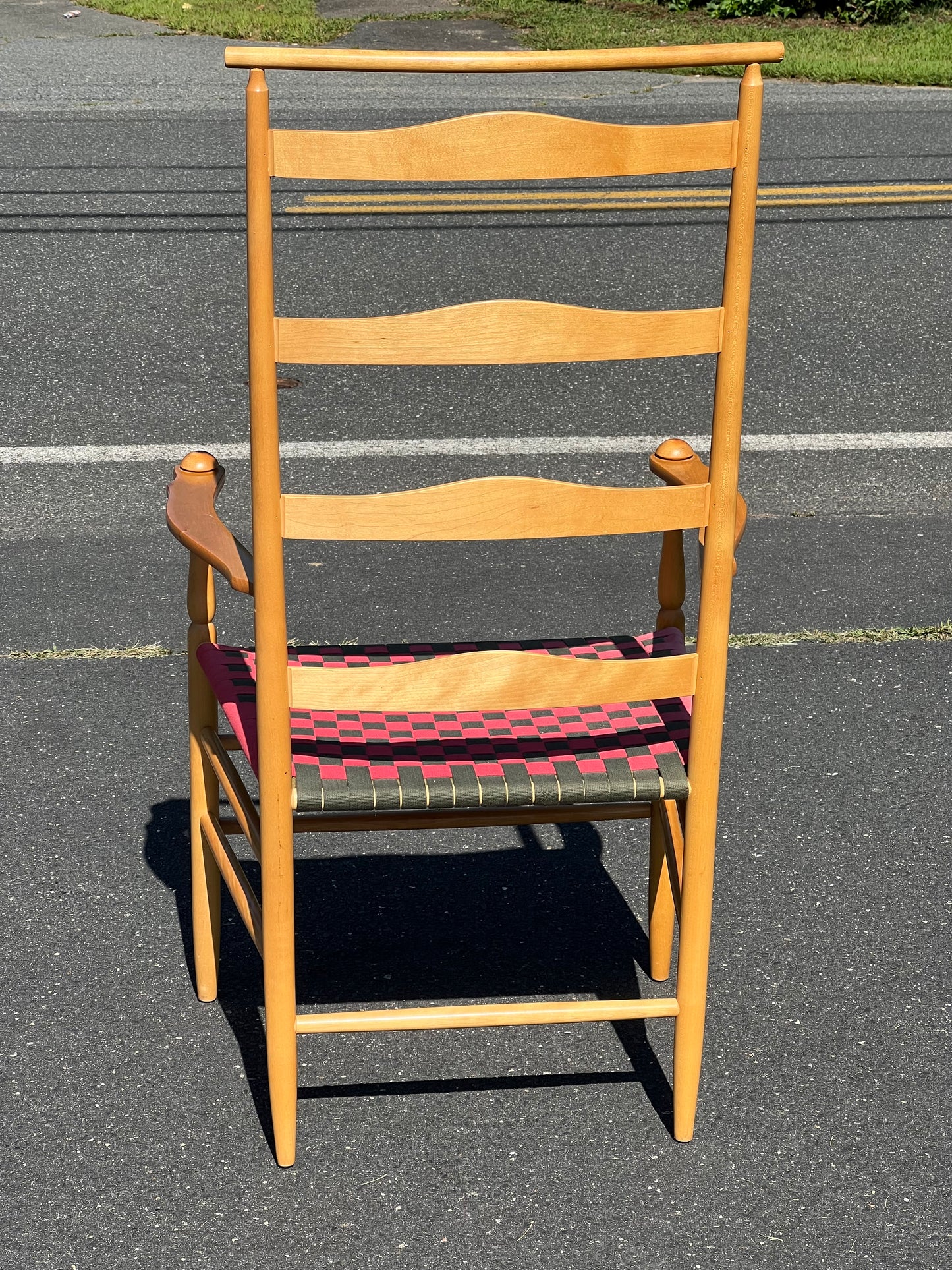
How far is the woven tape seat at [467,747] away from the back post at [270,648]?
0.08m

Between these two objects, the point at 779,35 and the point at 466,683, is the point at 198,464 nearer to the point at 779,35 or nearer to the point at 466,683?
the point at 466,683

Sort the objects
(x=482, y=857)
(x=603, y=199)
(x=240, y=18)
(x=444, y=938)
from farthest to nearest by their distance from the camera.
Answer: (x=240, y=18)
(x=603, y=199)
(x=482, y=857)
(x=444, y=938)

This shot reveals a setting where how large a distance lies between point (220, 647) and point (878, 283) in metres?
5.02

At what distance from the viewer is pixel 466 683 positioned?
1.91 meters

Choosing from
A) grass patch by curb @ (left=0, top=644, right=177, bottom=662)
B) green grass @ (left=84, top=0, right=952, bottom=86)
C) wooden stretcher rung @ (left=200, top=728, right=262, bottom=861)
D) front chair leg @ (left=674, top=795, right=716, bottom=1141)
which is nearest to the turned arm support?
front chair leg @ (left=674, top=795, right=716, bottom=1141)

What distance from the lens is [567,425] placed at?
17.1 ft

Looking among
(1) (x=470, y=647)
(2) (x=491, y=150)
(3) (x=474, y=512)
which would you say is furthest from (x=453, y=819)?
(2) (x=491, y=150)

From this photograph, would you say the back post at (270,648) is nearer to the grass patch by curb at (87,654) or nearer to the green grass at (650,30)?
the grass patch by curb at (87,654)

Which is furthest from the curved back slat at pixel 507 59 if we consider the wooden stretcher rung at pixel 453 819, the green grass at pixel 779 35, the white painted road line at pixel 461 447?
the green grass at pixel 779 35

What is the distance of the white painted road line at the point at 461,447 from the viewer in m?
4.91

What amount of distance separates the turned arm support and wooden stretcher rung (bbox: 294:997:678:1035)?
2.16ft

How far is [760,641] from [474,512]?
85.8 inches

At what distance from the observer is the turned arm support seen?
93.2 inches

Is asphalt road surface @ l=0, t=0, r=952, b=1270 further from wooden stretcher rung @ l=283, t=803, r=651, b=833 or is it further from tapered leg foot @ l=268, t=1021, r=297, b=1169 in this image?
wooden stretcher rung @ l=283, t=803, r=651, b=833
